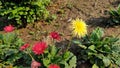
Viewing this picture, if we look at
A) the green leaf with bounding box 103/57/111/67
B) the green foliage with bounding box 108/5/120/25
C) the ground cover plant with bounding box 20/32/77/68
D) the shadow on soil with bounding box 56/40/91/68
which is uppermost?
the green foliage with bounding box 108/5/120/25

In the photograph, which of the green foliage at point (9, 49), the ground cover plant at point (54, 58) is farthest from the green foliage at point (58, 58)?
the green foliage at point (9, 49)

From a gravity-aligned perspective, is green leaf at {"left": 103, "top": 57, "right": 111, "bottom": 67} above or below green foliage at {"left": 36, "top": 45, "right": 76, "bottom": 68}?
below

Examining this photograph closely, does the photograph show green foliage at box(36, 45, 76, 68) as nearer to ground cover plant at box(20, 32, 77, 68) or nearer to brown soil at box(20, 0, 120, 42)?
ground cover plant at box(20, 32, 77, 68)

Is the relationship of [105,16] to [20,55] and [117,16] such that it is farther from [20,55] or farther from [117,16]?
[20,55]

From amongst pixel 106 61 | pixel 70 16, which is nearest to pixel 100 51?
pixel 106 61

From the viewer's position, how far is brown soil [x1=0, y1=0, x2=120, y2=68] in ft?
21.8

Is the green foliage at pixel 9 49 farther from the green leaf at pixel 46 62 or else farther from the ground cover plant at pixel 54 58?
the green leaf at pixel 46 62

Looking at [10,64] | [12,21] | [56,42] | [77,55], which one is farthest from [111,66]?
[12,21]

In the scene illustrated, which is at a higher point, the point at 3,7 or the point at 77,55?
the point at 3,7

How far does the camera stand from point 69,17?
7137 millimetres

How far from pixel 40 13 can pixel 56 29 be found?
0.50m

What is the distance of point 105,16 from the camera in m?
7.03

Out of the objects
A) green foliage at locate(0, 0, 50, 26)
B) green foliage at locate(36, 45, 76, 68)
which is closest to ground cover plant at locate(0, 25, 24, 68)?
green foliage at locate(36, 45, 76, 68)

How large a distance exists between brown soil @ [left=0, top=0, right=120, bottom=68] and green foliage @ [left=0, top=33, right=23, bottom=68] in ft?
1.72
